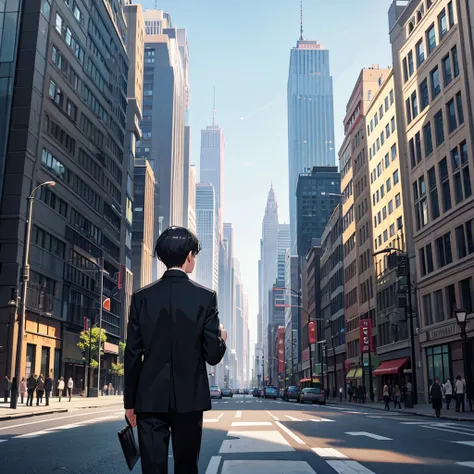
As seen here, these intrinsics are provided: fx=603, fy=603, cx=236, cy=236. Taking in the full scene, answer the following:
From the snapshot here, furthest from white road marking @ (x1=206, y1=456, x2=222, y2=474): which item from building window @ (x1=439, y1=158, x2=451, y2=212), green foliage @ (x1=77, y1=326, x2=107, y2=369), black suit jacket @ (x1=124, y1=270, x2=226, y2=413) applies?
green foliage @ (x1=77, y1=326, x2=107, y2=369)

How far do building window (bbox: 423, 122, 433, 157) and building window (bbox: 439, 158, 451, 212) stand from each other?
2.63 m

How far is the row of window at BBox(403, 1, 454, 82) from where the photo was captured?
41500 millimetres

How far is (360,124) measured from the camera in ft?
236

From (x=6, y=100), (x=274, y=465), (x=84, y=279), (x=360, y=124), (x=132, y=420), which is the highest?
(x=360, y=124)

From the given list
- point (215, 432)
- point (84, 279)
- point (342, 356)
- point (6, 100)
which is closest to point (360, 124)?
point (342, 356)

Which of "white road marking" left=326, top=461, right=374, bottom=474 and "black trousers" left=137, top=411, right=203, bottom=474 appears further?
"white road marking" left=326, top=461, right=374, bottom=474

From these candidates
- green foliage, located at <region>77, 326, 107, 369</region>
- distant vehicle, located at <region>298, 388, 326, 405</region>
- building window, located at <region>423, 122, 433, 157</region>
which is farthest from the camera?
green foliage, located at <region>77, 326, 107, 369</region>

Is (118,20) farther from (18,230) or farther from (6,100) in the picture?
(18,230)

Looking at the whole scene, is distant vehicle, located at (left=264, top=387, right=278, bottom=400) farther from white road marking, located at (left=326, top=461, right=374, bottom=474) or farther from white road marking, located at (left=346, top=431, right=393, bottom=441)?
white road marking, located at (left=326, top=461, right=374, bottom=474)

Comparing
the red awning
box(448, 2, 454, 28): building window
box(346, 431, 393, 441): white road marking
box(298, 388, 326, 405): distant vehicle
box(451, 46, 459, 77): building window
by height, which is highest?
box(448, 2, 454, 28): building window

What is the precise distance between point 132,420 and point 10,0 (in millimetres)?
53754

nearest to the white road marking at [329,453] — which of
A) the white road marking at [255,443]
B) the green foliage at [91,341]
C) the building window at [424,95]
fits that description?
the white road marking at [255,443]

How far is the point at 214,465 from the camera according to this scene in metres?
8.28

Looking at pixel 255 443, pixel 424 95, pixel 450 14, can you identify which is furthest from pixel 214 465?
pixel 424 95
